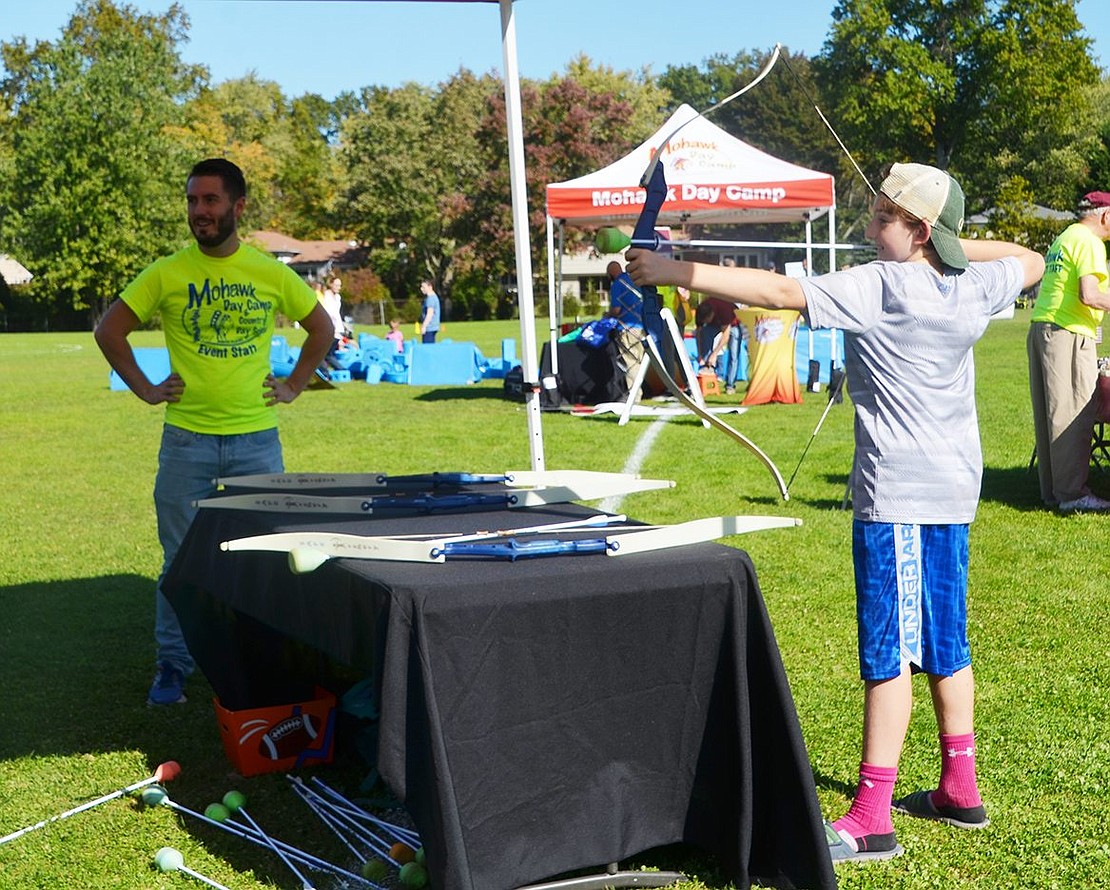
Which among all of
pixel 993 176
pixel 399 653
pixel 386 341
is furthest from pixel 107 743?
pixel 386 341

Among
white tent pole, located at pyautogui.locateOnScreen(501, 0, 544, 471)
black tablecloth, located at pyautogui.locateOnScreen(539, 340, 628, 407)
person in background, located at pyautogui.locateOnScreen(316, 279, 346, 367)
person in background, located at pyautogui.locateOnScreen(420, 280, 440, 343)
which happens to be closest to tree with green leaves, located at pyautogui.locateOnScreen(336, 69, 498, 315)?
person in background, located at pyautogui.locateOnScreen(420, 280, 440, 343)

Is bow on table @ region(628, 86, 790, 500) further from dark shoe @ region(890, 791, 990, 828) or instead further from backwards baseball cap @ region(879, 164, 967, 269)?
dark shoe @ region(890, 791, 990, 828)

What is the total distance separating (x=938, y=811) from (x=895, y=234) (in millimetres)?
1593

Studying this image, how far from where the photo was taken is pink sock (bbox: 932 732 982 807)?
3.45 meters

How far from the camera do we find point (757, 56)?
4223 mm

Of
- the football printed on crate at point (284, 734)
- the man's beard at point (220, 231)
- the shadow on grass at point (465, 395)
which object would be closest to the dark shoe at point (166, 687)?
the football printed on crate at point (284, 734)

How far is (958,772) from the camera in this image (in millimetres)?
3465

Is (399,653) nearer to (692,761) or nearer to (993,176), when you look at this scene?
(692,761)

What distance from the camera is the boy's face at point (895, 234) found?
3193 mm

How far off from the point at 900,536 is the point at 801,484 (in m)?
5.68

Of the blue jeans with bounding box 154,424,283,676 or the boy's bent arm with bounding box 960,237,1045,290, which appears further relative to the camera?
the blue jeans with bounding box 154,424,283,676

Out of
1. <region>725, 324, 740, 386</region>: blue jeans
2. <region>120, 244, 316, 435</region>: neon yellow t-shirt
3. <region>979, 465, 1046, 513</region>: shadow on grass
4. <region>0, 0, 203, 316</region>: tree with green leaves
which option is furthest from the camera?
<region>0, 0, 203, 316</region>: tree with green leaves

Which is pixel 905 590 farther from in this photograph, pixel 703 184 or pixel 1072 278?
pixel 703 184

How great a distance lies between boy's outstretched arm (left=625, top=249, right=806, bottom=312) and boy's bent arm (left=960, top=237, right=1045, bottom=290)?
78cm
